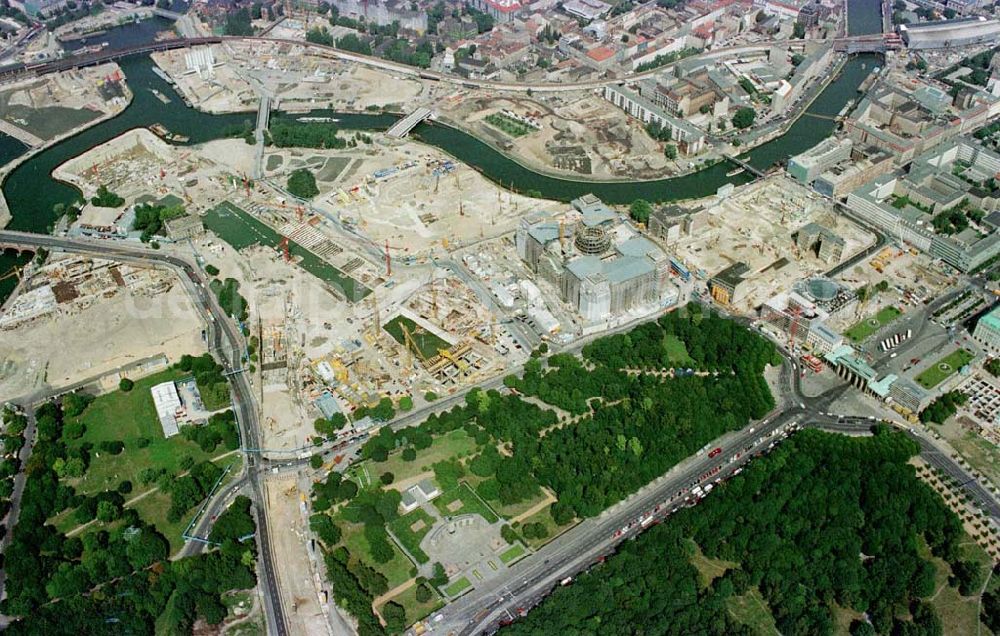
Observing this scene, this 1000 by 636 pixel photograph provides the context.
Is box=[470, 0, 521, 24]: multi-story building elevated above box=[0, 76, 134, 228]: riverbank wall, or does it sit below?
above

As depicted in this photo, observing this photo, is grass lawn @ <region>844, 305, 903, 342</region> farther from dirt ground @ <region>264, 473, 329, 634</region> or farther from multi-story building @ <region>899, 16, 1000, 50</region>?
multi-story building @ <region>899, 16, 1000, 50</region>

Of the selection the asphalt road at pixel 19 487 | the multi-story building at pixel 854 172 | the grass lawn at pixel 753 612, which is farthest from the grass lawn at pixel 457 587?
the multi-story building at pixel 854 172

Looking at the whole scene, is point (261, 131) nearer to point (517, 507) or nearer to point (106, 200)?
point (106, 200)

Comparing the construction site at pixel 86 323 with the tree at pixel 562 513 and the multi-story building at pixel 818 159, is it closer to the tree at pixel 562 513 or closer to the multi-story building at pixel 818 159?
the tree at pixel 562 513

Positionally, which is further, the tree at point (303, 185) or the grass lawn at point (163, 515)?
the tree at point (303, 185)

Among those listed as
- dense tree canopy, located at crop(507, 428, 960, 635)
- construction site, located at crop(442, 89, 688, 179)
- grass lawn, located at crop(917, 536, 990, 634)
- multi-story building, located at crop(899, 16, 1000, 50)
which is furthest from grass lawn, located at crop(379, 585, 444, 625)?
multi-story building, located at crop(899, 16, 1000, 50)
